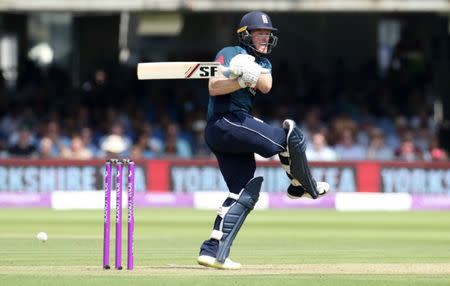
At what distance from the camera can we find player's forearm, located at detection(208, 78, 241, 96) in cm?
651

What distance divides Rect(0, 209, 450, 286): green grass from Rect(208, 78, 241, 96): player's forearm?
99 centimetres

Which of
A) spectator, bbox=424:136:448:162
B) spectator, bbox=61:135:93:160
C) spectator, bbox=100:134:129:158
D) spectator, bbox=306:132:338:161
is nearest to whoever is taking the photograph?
spectator, bbox=100:134:129:158

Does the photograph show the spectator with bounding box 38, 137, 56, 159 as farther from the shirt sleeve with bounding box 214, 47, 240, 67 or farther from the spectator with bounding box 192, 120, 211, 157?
the shirt sleeve with bounding box 214, 47, 240, 67

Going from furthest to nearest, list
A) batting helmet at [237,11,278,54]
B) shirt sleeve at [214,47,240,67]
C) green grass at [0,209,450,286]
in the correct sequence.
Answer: batting helmet at [237,11,278,54] < shirt sleeve at [214,47,240,67] < green grass at [0,209,450,286]

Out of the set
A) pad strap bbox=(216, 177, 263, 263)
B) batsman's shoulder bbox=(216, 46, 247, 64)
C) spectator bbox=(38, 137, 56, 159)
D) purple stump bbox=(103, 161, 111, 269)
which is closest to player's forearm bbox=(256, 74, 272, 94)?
batsman's shoulder bbox=(216, 46, 247, 64)

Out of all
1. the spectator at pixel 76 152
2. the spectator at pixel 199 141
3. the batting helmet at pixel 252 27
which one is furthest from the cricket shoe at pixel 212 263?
the spectator at pixel 199 141

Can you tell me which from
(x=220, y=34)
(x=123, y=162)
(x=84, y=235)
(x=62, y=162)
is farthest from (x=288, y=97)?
(x=123, y=162)

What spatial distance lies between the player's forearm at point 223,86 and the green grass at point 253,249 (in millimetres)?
989

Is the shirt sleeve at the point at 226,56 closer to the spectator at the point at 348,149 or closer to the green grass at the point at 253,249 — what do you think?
the green grass at the point at 253,249

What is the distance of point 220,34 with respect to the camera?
20.1 metres

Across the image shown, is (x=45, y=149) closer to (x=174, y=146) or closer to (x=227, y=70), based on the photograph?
(x=174, y=146)

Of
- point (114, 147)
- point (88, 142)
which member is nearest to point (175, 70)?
point (114, 147)

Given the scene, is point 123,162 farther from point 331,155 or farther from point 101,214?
point 331,155

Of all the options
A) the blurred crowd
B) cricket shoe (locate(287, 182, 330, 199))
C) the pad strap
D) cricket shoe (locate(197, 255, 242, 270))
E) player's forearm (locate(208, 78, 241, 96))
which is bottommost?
cricket shoe (locate(197, 255, 242, 270))
